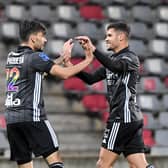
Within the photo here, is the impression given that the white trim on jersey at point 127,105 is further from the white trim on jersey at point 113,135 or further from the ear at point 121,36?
the ear at point 121,36

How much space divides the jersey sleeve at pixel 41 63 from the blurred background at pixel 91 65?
2858 mm

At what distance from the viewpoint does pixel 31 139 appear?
265 inches

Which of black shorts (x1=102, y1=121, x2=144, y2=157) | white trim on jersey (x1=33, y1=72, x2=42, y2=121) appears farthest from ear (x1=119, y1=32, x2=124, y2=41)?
white trim on jersey (x1=33, y1=72, x2=42, y2=121)

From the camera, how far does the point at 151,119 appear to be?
468 inches

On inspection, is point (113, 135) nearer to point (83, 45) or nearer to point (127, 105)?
point (127, 105)

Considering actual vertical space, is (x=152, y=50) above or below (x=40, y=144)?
above

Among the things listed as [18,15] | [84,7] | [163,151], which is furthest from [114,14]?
[163,151]

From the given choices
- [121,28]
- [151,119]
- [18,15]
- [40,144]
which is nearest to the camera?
[40,144]

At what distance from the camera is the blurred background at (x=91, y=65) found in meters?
11.6

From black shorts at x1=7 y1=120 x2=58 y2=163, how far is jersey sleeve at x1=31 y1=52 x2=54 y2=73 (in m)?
0.50

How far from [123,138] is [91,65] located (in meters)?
6.21

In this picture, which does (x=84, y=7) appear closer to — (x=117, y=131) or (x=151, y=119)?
(x=151, y=119)

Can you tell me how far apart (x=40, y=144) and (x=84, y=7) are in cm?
872

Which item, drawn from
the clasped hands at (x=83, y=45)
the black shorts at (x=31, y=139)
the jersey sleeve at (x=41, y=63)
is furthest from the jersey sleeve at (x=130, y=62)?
the black shorts at (x=31, y=139)
